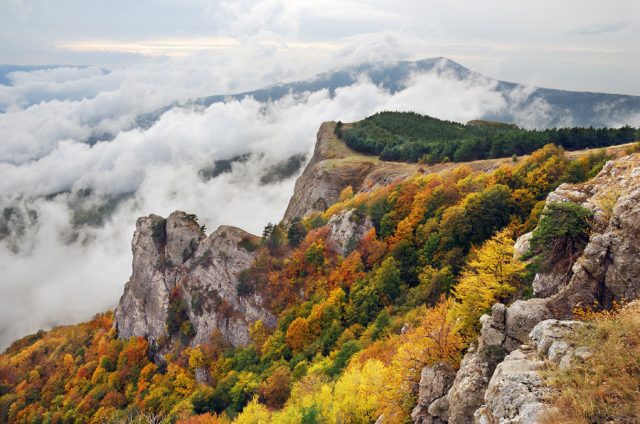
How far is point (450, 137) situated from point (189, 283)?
100 meters

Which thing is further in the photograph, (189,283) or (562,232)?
(189,283)

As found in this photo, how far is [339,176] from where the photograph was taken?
105875mm

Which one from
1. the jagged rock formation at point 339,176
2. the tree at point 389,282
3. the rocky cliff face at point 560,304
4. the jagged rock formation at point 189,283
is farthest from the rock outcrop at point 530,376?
the jagged rock formation at point 339,176

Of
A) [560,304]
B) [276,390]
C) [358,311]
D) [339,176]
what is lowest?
[276,390]

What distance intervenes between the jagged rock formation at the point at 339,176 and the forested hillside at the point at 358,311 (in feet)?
27.2

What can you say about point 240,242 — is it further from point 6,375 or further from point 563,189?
point 6,375

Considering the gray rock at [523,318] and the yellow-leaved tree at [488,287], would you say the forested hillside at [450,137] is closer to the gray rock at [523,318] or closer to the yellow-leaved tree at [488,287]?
the yellow-leaved tree at [488,287]

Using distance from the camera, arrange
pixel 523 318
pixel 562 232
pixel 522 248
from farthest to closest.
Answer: pixel 522 248
pixel 562 232
pixel 523 318

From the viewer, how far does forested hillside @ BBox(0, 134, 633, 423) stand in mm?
25531

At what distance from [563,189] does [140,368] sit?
95319mm

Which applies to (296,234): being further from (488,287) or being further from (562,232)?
(562,232)

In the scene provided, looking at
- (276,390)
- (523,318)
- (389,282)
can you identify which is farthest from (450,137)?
(523,318)

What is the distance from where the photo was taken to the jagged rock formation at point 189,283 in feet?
260

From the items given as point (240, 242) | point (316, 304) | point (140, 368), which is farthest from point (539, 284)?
point (140, 368)
